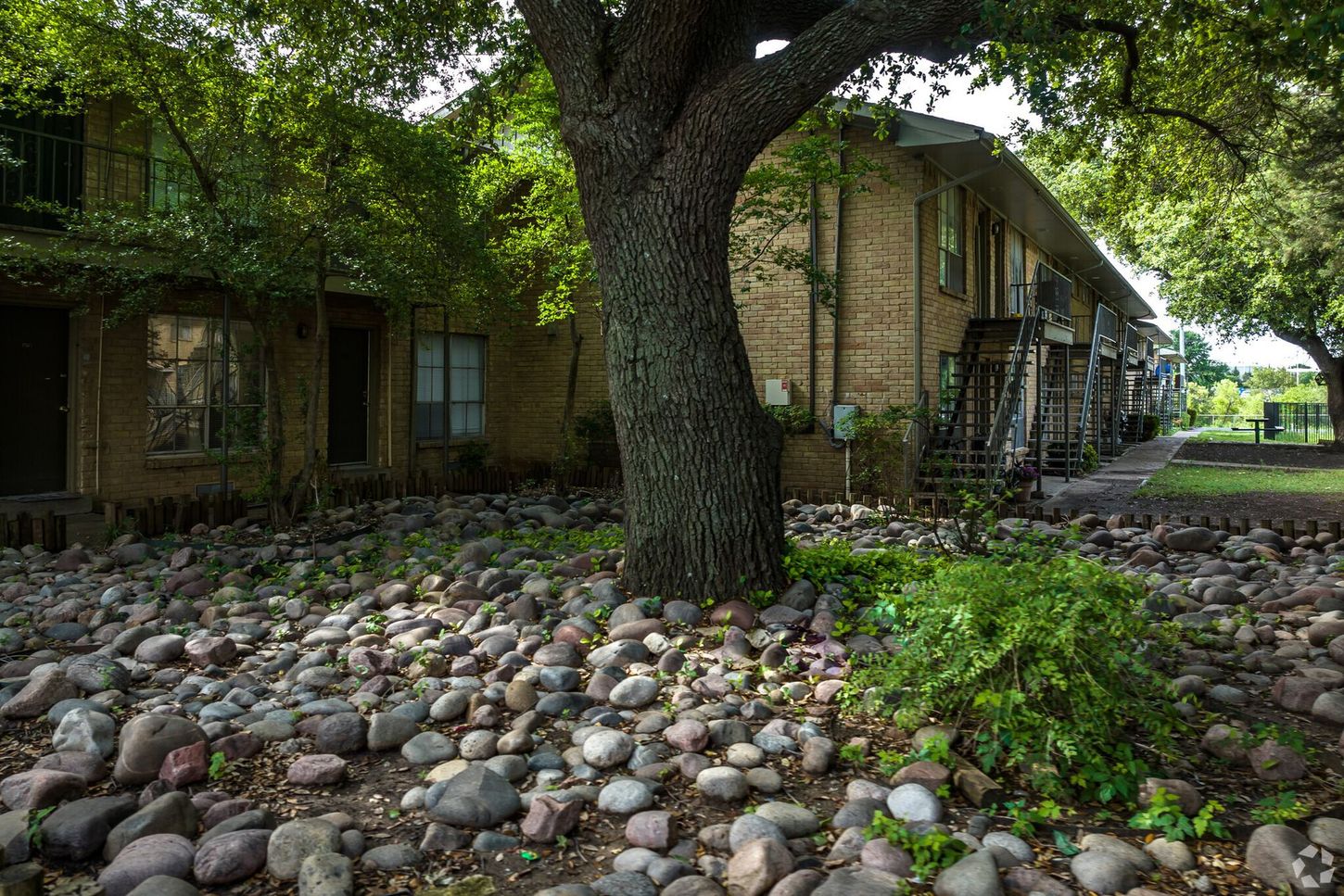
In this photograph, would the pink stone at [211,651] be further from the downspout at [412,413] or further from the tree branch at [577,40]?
the downspout at [412,413]

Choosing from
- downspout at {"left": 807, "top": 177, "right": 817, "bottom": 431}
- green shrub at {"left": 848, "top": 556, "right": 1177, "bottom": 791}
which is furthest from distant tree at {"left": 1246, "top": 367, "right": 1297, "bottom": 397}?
green shrub at {"left": 848, "top": 556, "right": 1177, "bottom": 791}

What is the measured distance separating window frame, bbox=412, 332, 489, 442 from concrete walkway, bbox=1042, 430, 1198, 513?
8.42 m

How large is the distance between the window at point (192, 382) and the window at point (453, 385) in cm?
254

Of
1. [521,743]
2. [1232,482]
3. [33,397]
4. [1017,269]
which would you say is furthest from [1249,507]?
[33,397]

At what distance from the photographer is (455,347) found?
543 inches

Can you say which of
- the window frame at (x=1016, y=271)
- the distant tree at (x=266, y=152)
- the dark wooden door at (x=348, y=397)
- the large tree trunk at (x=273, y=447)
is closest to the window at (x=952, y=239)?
the window frame at (x=1016, y=271)

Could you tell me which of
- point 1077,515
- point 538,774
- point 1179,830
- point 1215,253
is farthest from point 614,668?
point 1215,253

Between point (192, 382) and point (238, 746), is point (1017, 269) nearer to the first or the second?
point (192, 382)

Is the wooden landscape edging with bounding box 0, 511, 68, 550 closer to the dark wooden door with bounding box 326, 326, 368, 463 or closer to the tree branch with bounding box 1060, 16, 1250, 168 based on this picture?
the dark wooden door with bounding box 326, 326, 368, 463

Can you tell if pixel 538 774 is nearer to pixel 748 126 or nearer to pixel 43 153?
pixel 748 126

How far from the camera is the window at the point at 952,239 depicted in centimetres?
1214

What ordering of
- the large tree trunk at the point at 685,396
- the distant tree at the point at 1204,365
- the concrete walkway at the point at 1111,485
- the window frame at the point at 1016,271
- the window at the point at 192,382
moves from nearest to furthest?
the large tree trunk at the point at 685,396 → the window at the point at 192,382 → the concrete walkway at the point at 1111,485 → the window frame at the point at 1016,271 → the distant tree at the point at 1204,365

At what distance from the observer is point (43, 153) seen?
9.35 meters

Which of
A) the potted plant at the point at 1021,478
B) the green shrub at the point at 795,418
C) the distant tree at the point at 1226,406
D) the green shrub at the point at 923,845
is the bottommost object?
the green shrub at the point at 923,845
